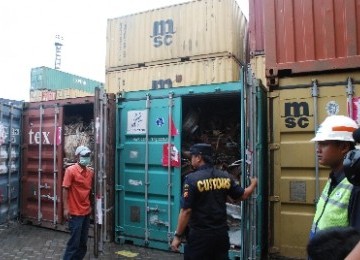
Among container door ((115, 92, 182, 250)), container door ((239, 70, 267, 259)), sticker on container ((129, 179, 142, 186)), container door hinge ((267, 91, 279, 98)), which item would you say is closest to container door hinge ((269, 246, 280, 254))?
container door ((239, 70, 267, 259))

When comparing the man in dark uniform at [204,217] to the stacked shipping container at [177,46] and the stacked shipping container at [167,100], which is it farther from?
the stacked shipping container at [177,46]

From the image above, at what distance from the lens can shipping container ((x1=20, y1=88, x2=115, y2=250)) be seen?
641 cm

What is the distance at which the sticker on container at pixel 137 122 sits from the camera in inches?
246

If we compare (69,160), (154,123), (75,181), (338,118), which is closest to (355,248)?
(338,118)

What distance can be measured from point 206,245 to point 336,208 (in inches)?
67.2

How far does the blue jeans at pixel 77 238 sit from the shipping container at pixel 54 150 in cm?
86

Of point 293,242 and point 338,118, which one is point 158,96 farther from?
point 338,118

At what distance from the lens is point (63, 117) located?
7.12 m

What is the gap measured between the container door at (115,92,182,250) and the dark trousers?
215cm

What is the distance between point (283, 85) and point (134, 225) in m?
3.33

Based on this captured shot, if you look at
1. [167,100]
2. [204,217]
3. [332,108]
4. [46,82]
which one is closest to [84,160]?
[167,100]

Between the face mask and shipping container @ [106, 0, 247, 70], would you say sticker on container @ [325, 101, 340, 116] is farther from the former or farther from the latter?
the face mask

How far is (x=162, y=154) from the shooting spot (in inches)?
239

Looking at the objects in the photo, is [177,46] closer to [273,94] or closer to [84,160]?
[273,94]
